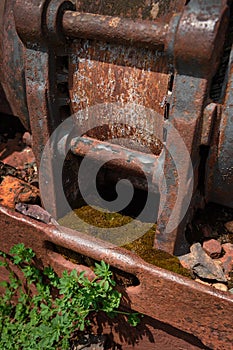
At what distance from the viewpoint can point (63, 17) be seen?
181 cm

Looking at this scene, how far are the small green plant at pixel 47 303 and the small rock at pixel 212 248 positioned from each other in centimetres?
49

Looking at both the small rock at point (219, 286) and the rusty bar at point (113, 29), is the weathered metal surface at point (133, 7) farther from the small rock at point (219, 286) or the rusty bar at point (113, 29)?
the small rock at point (219, 286)

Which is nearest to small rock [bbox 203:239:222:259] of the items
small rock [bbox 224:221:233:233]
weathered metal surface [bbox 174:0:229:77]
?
small rock [bbox 224:221:233:233]

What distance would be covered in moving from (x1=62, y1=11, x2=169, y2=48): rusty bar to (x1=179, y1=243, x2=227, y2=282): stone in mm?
1017

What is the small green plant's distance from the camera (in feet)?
6.48

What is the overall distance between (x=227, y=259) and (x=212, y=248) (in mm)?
94

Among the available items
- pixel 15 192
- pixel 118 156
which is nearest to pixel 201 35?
pixel 118 156

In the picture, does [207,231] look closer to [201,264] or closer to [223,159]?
[201,264]

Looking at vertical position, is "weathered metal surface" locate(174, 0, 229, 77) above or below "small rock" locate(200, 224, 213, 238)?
above

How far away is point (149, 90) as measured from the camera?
180 centimetres

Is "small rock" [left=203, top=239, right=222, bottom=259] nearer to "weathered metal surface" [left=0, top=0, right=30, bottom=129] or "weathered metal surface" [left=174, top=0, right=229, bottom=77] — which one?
"weathered metal surface" [left=174, top=0, right=229, bottom=77]

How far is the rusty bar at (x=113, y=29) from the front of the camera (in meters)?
1.62

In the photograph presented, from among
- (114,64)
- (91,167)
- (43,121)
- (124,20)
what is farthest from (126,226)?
(124,20)

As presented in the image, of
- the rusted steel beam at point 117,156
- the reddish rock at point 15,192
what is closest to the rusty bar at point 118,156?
the rusted steel beam at point 117,156
